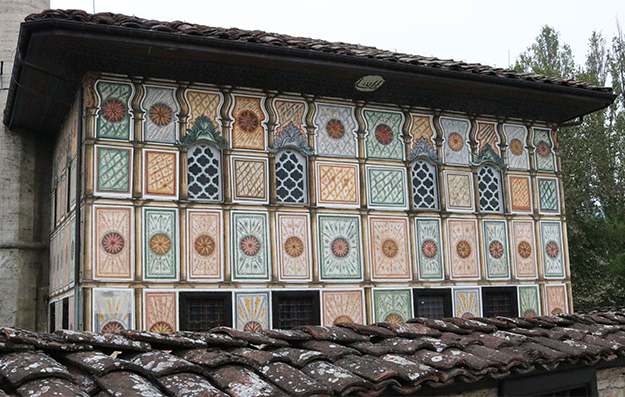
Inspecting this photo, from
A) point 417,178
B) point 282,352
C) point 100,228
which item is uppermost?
point 417,178

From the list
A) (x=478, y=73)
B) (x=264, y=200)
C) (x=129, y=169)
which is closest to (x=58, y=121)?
(x=129, y=169)

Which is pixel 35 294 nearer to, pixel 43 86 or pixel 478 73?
pixel 43 86

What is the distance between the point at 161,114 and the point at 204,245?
1.52 meters

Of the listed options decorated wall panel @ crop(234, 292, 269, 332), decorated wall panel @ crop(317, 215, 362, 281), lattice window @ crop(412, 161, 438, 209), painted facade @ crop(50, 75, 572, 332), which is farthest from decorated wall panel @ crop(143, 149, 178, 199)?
lattice window @ crop(412, 161, 438, 209)

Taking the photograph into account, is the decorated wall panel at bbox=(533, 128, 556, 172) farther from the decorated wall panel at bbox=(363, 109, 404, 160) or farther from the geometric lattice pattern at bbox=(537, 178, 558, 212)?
the decorated wall panel at bbox=(363, 109, 404, 160)

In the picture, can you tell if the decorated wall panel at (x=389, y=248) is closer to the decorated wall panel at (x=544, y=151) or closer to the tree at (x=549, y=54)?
the decorated wall panel at (x=544, y=151)

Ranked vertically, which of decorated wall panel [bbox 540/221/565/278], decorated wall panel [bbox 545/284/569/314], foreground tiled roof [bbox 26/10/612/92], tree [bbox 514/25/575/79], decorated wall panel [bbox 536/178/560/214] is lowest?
decorated wall panel [bbox 545/284/569/314]

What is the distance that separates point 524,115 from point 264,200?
407 cm

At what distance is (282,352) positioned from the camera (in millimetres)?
2961

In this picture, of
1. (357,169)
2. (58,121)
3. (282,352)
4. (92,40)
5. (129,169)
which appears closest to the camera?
(282,352)

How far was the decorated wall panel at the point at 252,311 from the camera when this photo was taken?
25.0 ft

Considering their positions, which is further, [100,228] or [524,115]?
[524,115]

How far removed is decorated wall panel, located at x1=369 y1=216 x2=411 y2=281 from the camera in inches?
332

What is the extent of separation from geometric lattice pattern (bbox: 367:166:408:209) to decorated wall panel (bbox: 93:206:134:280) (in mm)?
2911
